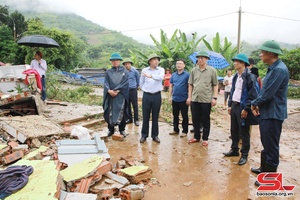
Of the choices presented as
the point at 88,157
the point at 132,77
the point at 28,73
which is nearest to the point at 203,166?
the point at 88,157

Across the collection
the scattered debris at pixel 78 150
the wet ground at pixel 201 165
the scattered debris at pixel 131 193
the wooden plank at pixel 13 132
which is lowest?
the wet ground at pixel 201 165

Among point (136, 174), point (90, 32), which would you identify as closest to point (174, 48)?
point (136, 174)

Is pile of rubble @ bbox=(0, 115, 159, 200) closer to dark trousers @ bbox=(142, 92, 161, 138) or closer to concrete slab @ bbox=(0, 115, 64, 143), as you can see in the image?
concrete slab @ bbox=(0, 115, 64, 143)

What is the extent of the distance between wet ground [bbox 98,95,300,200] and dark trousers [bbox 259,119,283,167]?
0.47 metres

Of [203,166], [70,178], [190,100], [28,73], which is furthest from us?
[28,73]

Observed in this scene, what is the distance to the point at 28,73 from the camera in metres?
6.48

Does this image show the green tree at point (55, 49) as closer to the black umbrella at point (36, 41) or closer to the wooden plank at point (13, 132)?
the black umbrella at point (36, 41)

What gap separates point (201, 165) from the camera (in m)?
4.20

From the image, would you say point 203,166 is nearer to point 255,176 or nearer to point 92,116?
point 255,176

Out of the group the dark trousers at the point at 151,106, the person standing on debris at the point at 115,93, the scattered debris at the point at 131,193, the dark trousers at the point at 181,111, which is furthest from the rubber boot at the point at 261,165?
the person standing on debris at the point at 115,93

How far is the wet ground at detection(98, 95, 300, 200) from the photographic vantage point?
3.31 meters

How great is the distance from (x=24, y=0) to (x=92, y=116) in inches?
5252

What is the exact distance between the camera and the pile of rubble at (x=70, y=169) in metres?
2.66

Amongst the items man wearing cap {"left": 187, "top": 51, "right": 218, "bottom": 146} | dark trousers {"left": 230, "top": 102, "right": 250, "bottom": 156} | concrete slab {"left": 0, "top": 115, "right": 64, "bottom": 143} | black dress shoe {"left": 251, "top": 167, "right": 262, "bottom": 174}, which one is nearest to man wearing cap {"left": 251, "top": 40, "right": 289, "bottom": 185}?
black dress shoe {"left": 251, "top": 167, "right": 262, "bottom": 174}
